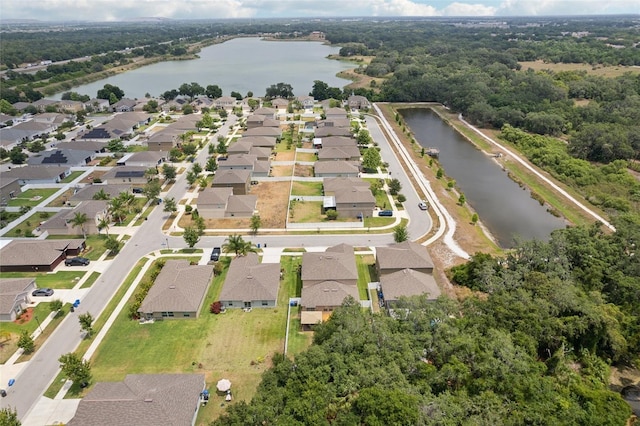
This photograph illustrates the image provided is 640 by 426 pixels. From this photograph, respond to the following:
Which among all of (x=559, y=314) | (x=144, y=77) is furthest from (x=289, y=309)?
(x=144, y=77)

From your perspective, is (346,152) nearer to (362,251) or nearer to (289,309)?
(362,251)

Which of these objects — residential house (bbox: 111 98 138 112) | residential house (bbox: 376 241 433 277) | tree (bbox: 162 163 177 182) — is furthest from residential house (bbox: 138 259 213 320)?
residential house (bbox: 111 98 138 112)

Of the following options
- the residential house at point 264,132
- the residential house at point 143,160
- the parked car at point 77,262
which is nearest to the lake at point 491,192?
the residential house at point 264,132

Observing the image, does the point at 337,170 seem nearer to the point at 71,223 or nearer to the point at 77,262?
the point at 71,223

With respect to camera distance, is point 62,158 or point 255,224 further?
point 62,158

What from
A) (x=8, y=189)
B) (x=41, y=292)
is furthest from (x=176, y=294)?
(x=8, y=189)

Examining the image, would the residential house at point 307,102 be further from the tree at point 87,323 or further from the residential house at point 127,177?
the tree at point 87,323
